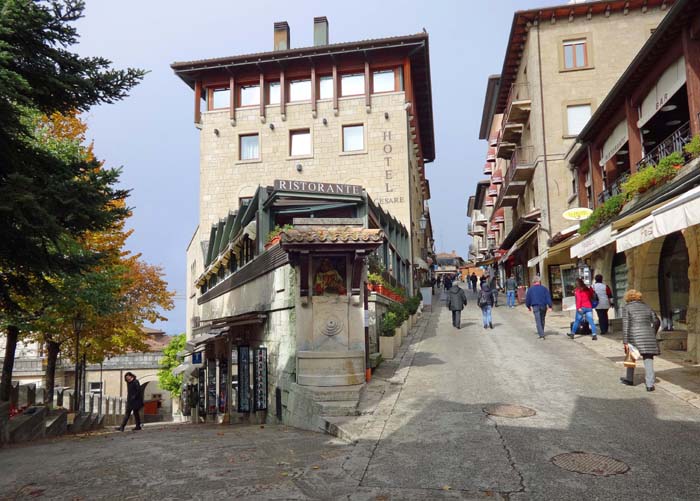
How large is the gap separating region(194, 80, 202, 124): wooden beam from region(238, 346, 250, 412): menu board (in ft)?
69.4

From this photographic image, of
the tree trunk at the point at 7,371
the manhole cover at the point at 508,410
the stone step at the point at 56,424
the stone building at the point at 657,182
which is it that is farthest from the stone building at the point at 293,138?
the manhole cover at the point at 508,410

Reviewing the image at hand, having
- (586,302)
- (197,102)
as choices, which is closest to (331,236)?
(586,302)

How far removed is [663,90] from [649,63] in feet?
3.06

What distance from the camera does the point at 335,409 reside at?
8.51 m

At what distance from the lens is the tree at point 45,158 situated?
27.7ft

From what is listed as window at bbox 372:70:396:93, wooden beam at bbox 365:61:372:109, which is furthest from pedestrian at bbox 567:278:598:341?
window at bbox 372:70:396:93

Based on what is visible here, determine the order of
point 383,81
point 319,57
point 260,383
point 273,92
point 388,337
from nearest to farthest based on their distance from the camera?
point 260,383 < point 388,337 < point 319,57 < point 383,81 < point 273,92

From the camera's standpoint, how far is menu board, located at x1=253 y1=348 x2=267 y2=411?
12.1 metres

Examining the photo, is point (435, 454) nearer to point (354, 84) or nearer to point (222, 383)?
point (222, 383)

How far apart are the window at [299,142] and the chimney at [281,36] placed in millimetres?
5845

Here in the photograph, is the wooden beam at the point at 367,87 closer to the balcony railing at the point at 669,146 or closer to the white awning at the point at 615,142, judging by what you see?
the white awning at the point at 615,142

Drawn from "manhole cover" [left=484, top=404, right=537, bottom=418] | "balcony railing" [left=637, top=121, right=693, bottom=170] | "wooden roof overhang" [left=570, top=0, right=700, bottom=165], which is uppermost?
"wooden roof overhang" [left=570, top=0, right=700, bottom=165]

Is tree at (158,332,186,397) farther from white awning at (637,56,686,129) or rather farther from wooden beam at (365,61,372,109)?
white awning at (637,56,686,129)

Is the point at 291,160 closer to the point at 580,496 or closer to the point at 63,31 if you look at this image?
the point at 63,31
